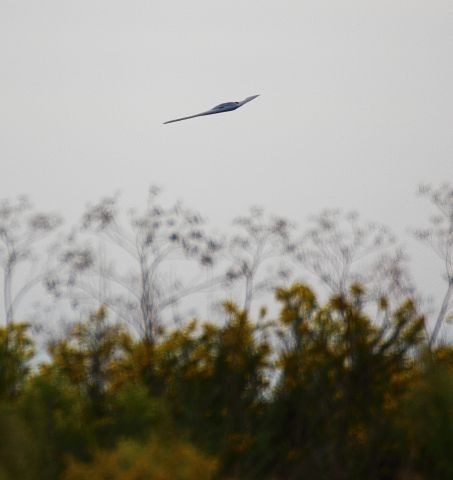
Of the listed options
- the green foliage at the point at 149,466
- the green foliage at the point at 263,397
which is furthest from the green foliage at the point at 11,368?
the green foliage at the point at 149,466

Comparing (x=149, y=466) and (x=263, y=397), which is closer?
(x=149, y=466)

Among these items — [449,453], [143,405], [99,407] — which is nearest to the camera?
[449,453]

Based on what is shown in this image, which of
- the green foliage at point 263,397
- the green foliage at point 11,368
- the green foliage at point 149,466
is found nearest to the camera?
the green foliage at point 149,466

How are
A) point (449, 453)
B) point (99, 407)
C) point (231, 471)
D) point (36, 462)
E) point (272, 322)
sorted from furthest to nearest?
point (272, 322) → point (99, 407) → point (231, 471) → point (449, 453) → point (36, 462)

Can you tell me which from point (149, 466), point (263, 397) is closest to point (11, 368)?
point (263, 397)

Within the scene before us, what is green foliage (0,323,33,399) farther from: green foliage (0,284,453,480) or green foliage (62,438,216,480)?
green foliage (62,438,216,480)

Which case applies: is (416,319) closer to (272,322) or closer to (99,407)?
(272,322)

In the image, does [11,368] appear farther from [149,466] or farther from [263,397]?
[149,466]

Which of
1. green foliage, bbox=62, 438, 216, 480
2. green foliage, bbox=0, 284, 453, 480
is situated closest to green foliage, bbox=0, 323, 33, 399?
green foliage, bbox=0, 284, 453, 480

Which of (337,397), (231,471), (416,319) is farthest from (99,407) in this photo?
(416,319)

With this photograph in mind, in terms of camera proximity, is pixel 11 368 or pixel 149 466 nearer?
pixel 149 466

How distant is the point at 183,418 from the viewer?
12.2m

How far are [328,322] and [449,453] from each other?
3481mm

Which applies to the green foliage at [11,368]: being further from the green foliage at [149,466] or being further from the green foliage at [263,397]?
the green foliage at [149,466]
